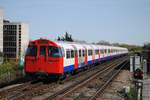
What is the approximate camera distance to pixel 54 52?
1777 centimetres

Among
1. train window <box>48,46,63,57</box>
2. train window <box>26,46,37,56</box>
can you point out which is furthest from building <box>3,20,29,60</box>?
train window <box>48,46,63,57</box>

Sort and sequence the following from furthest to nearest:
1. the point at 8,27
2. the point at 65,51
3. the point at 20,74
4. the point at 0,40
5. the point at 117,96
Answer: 1. the point at 8,27
2. the point at 0,40
3. the point at 20,74
4. the point at 65,51
5. the point at 117,96

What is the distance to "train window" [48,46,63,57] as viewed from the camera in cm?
1767

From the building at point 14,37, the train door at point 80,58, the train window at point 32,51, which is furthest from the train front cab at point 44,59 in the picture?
the building at point 14,37

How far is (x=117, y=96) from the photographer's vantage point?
14.6m

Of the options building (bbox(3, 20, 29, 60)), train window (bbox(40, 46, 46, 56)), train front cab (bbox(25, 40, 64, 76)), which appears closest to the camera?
train front cab (bbox(25, 40, 64, 76))

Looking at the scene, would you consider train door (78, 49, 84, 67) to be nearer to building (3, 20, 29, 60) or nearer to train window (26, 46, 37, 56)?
train window (26, 46, 37, 56)

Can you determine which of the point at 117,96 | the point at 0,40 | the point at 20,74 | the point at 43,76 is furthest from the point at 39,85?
the point at 0,40

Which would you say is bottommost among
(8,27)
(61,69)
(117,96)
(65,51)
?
(117,96)

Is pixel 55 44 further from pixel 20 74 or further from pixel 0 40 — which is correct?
pixel 0 40

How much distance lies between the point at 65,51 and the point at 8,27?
190ft

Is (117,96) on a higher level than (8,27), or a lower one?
lower

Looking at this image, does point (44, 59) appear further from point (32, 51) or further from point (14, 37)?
point (14, 37)

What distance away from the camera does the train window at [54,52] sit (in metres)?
17.7
